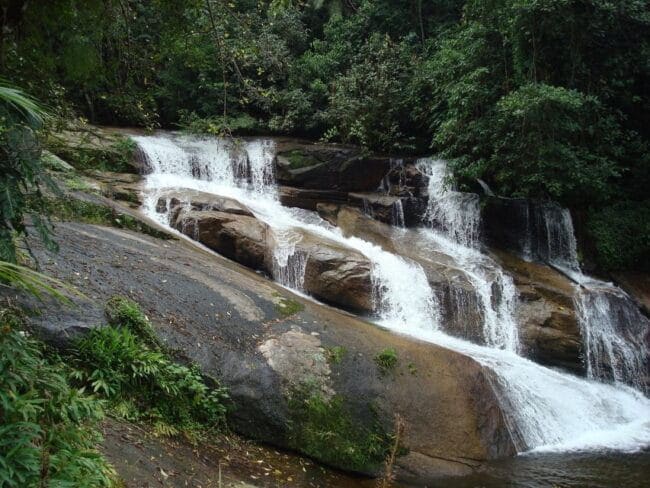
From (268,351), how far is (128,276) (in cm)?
211

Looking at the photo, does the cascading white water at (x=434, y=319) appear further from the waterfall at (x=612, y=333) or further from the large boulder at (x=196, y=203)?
the waterfall at (x=612, y=333)

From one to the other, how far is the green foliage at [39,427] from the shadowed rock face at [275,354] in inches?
76.5

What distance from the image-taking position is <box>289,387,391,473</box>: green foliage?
599 centimetres

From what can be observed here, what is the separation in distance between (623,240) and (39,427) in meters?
13.9

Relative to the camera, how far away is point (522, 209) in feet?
45.4

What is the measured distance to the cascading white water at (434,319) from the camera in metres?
7.97

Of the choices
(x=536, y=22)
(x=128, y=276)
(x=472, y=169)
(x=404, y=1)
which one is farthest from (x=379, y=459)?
(x=404, y=1)

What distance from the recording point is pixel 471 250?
13.4 metres

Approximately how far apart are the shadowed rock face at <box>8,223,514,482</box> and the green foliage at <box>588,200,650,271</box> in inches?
280

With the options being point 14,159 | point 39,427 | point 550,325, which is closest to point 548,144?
point 550,325

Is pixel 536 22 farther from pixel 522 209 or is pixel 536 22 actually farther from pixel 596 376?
pixel 596 376

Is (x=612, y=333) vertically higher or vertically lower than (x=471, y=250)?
lower

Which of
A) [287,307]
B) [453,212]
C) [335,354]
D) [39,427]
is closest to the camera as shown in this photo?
[39,427]

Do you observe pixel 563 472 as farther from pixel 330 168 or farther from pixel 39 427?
pixel 330 168
